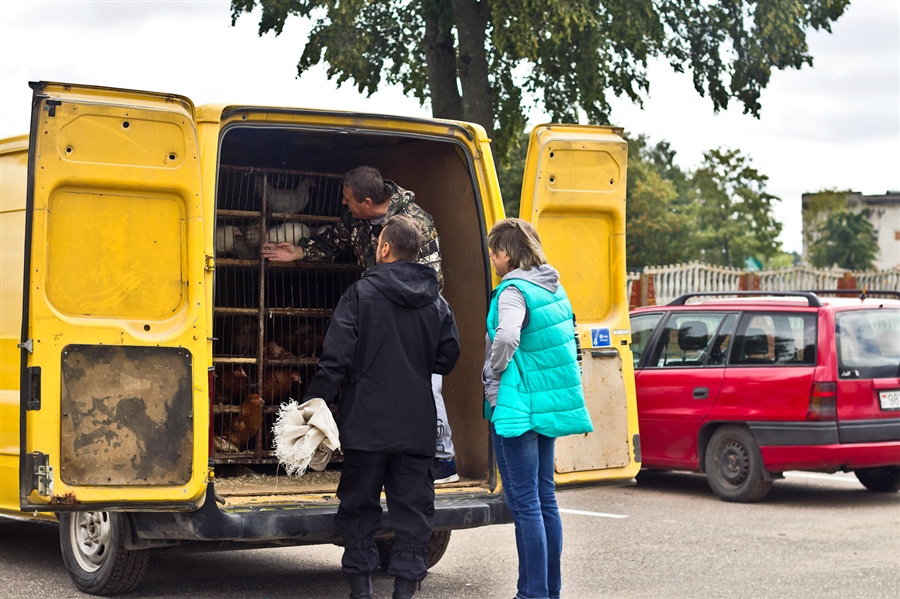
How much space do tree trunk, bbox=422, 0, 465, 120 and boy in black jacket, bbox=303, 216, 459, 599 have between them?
12.8 meters

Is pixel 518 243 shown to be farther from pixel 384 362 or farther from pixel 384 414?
pixel 384 414

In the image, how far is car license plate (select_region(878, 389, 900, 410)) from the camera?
981 centimetres

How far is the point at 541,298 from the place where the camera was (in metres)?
6.02

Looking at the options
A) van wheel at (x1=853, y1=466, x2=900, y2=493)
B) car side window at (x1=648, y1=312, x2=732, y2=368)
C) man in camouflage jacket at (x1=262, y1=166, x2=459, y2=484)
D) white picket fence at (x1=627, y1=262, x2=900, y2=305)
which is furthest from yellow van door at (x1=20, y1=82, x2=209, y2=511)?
white picket fence at (x1=627, y1=262, x2=900, y2=305)

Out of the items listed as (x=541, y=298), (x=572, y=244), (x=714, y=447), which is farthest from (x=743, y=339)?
(x=541, y=298)

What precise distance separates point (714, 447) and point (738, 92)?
34.0 feet

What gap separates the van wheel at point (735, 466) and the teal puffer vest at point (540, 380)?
4.53 meters

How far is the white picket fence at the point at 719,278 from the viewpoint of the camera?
22312mm

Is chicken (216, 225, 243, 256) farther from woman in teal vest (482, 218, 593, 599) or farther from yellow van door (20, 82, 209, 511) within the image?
woman in teal vest (482, 218, 593, 599)

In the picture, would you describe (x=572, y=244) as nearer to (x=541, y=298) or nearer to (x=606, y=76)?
(x=541, y=298)

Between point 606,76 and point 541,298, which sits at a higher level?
point 606,76

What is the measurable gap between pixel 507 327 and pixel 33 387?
215 centimetres

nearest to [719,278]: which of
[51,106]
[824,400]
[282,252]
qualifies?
[824,400]

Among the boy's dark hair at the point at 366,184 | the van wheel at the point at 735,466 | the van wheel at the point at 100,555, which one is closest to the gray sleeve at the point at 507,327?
the boy's dark hair at the point at 366,184
